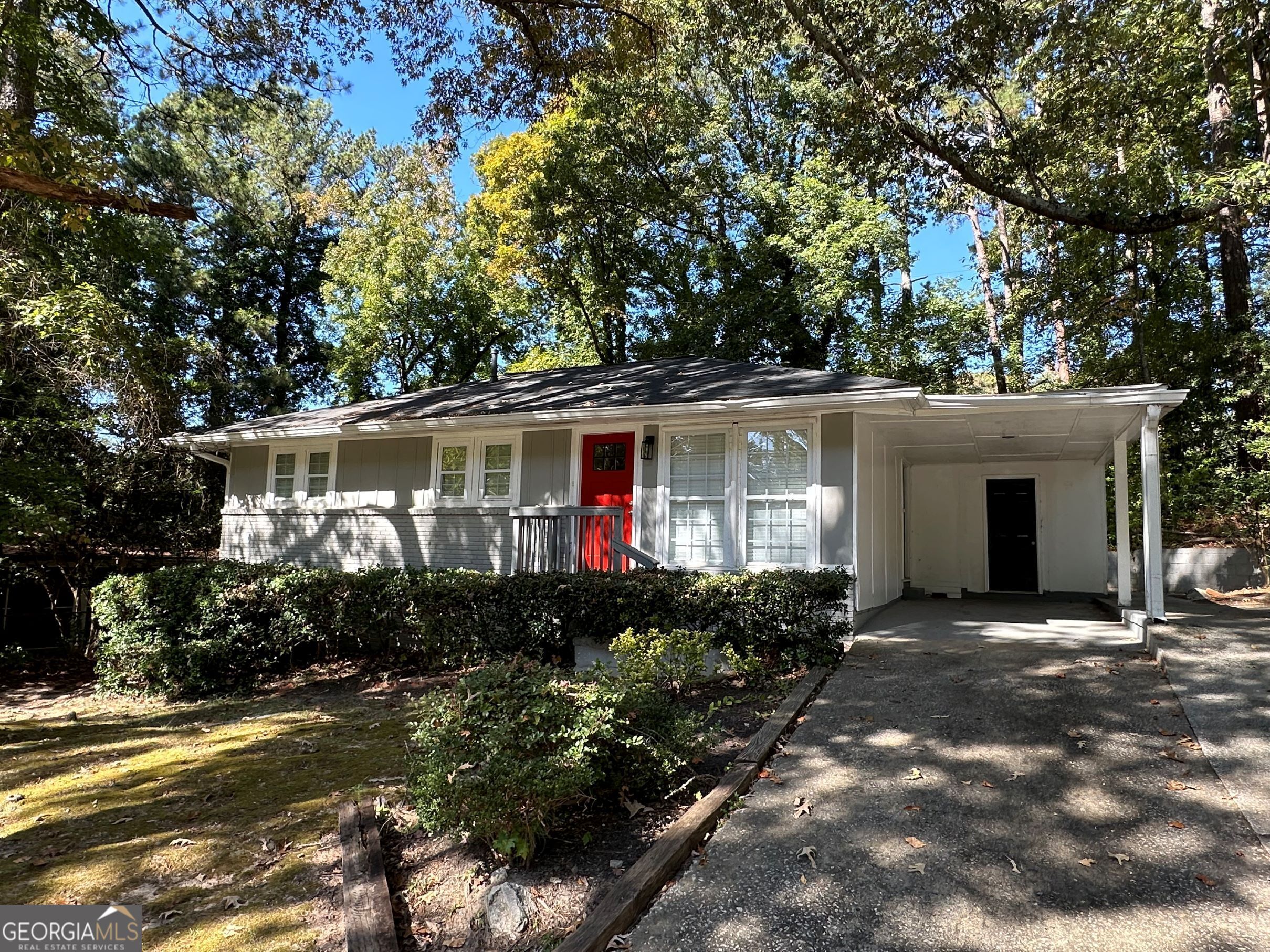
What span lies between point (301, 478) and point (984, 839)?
11330 mm

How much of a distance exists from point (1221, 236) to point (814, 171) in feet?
30.8

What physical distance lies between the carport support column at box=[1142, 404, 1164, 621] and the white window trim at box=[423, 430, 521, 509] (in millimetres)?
7318

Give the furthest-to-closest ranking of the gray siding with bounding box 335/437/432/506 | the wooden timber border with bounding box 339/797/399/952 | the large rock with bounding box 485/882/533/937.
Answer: the gray siding with bounding box 335/437/432/506
the large rock with bounding box 485/882/533/937
the wooden timber border with bounding box 339/797/399/952

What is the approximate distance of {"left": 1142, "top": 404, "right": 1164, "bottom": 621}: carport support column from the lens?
21.7ft

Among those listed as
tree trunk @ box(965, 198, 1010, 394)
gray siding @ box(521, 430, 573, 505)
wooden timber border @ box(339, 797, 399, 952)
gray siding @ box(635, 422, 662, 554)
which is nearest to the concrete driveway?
wooden timber border @ box(339, 797, 399, 952)

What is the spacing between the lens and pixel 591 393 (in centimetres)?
1026

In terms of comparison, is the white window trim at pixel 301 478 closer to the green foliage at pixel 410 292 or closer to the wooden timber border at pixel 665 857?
the wooden timber border at pixel 665 857

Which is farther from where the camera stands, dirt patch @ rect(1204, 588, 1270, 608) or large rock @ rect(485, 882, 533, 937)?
dirt patch @ rect(1204, 588, 1270, 608)

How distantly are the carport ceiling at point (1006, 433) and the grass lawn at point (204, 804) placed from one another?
6561 mm

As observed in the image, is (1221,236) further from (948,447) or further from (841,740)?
(841,740)

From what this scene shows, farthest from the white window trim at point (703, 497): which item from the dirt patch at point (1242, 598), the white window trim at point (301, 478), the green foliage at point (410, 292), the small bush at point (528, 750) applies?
the green foliage at point (410, 292)

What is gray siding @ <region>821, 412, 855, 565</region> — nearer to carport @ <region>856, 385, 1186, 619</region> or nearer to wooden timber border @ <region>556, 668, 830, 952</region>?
carport @ <region>856, 385, 1186, 619</region>

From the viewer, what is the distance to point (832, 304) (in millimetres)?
17969

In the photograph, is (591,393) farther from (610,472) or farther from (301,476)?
(301,476)
